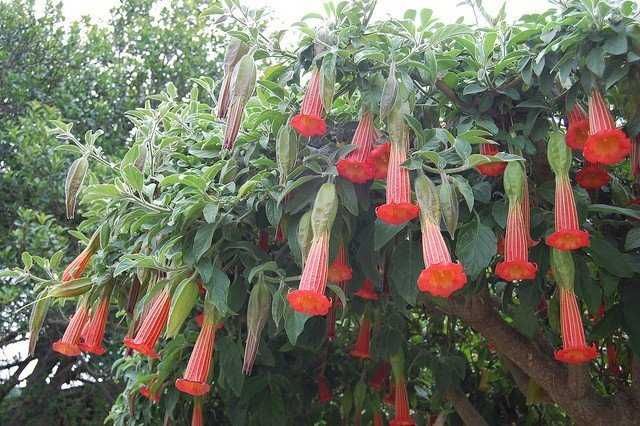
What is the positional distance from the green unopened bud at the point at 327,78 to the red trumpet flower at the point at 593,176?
25.5 inches

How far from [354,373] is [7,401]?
2851 millimetres

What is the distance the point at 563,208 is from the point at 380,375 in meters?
1.31

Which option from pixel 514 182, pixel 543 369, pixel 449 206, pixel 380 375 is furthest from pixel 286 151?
pixel 380 375

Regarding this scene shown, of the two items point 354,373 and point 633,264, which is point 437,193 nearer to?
point 633,264

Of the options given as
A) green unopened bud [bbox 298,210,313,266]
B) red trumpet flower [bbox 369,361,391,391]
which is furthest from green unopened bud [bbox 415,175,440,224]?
red trumpet flower [bbox 369,361,391,391]

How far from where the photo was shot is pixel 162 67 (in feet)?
15.5

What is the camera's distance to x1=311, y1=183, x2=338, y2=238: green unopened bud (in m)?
1.35

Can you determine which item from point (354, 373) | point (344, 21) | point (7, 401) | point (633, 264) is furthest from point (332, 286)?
point (7, 401)

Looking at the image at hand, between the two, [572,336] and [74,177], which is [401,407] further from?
[74,177]

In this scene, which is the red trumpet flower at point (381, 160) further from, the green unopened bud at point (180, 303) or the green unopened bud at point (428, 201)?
the green unopened bud at point (180, 303)

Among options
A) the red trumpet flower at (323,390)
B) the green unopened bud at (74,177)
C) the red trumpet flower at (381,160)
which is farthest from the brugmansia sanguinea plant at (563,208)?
the red trumpet flower at (323,390)

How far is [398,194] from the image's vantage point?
4.26 feet

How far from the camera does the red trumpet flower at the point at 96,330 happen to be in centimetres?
176

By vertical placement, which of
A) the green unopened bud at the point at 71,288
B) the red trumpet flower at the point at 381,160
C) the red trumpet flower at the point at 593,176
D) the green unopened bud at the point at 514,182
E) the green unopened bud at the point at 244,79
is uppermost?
the green unopened bud at the point at 244,79
